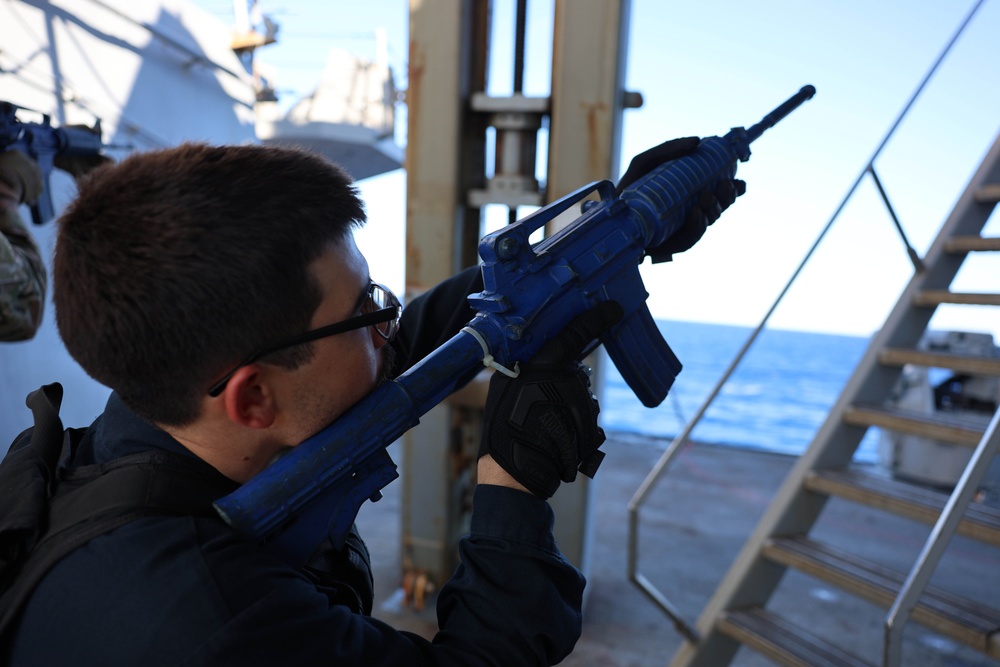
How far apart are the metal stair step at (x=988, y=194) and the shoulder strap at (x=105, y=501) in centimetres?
310

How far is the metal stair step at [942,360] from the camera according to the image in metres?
2.41

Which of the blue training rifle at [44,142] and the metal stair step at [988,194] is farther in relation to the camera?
the metal stair step at [988,194]

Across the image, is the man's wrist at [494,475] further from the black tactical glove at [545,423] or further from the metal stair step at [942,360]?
the metal stair step at [942,360]

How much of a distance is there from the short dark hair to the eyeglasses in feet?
0.04

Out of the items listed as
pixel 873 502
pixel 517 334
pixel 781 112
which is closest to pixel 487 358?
pixel 517 334

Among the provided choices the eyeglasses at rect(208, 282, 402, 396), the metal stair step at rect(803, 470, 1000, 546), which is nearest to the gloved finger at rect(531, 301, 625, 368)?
the eyeglasses at rect(208, 282, 402, 396)

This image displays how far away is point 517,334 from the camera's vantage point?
3.99ft

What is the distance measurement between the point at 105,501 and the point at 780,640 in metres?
2.27

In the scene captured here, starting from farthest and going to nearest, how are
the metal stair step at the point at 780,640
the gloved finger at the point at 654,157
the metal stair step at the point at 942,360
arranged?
the metal stair step at the point at 942,360 < the metal stair step at the point at 780,640 < the gloved finger at the point at 654,157

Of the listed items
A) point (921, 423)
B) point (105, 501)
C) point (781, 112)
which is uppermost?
point (781, 112)

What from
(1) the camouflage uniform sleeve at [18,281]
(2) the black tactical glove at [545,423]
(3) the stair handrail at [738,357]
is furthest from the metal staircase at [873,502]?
(1) the camouflage uniform sleeve at [18,281]

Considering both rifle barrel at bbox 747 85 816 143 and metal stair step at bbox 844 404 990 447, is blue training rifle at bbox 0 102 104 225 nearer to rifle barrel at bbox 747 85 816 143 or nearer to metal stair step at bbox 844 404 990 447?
rifle barrel at bbox 747 85 816 143

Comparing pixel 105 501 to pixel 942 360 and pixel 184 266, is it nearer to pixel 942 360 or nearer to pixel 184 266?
pixel 184 266

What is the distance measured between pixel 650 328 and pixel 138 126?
564cm
